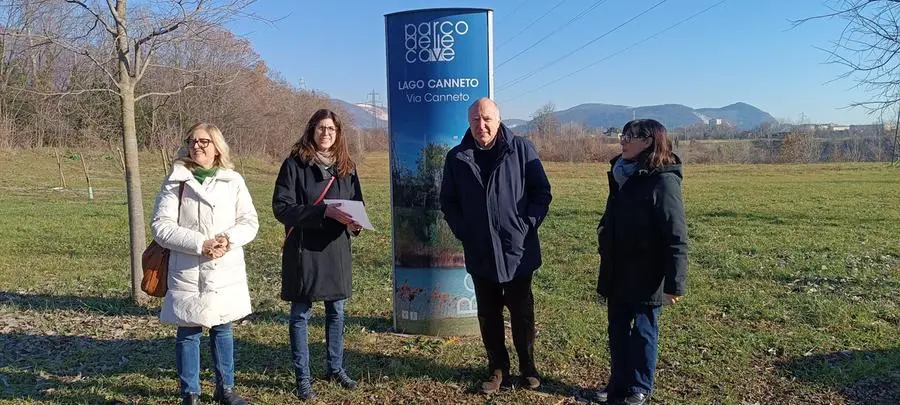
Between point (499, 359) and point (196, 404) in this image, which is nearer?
point (196, 404)

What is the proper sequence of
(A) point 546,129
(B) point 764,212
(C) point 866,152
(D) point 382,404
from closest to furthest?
(D) point 382,404, (B) point 764,212, (C) point 866,152, (A) point 546,129

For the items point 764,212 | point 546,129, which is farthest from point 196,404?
point 546,129

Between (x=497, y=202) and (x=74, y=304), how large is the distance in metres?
5.03

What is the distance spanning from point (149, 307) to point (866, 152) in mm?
65221

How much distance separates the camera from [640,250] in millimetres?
4062

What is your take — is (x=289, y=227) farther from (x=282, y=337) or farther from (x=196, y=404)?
(x=282, y=337)

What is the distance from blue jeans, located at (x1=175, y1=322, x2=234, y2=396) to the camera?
4035 millimetres

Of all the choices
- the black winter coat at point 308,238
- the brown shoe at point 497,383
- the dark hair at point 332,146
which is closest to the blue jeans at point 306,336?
the black winter coat at point 308,238

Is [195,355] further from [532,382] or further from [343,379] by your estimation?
[532,382]

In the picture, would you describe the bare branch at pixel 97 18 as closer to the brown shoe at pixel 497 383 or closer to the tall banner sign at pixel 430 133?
the tall banner sign at pixel 430 133

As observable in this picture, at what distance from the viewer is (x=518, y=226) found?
13.8 feet

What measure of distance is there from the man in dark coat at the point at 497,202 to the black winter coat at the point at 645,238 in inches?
17.9

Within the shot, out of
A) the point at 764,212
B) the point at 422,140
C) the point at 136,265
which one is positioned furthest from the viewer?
the point at 764,212

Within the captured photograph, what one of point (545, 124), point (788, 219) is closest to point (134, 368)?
point (788, 219)
